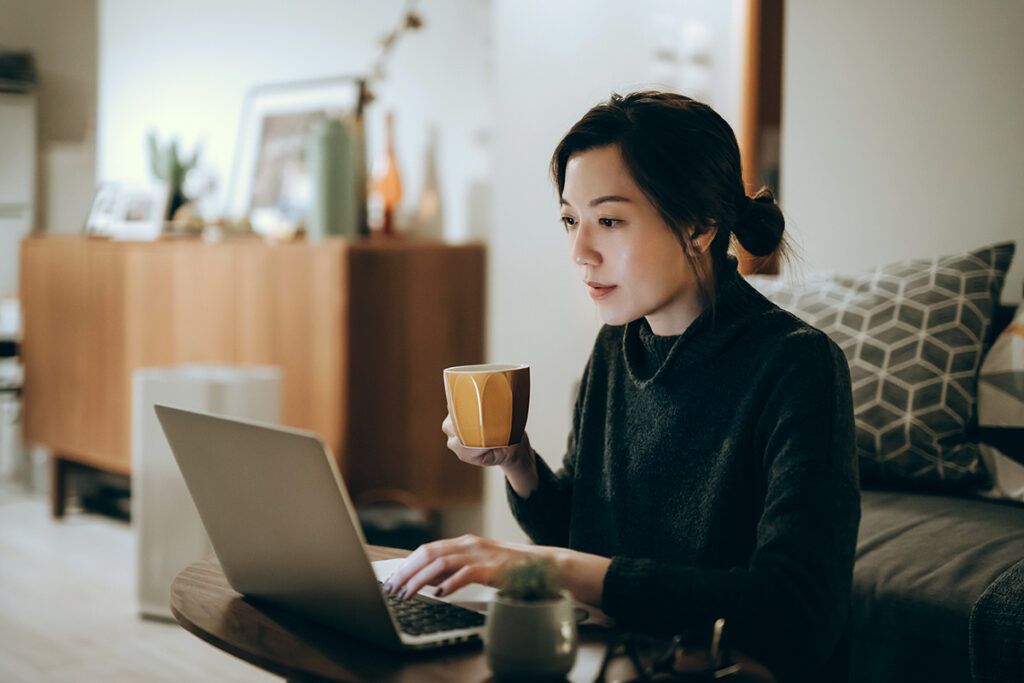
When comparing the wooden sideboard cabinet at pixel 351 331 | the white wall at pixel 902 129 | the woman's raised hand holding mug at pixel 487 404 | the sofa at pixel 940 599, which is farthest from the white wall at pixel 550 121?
the woman's raised hand holding mug at pixel 487 404

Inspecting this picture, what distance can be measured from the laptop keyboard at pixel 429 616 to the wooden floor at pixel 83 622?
1.76 meters

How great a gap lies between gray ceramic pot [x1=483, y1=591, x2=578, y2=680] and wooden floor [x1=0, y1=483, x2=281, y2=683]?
1.98 m

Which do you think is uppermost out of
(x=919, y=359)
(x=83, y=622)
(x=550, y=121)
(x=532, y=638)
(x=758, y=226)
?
(x=550, y=121)

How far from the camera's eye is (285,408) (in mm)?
3670

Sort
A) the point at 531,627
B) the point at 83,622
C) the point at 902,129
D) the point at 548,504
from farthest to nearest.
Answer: the point at 83,622, the point at 902,129, the point at 548,504, the point at 531,627

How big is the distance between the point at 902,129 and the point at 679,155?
5.25 ft

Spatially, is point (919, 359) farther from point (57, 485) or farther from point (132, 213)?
point (57, 485)

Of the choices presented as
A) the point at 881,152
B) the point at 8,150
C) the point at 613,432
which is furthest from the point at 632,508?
the point at 8,150

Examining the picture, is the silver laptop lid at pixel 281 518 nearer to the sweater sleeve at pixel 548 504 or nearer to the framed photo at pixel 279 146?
the sweater sleeve at pixel 548 504

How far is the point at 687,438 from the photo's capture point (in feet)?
4.05

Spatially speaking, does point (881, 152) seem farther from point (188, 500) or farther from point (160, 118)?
point (160, 118)

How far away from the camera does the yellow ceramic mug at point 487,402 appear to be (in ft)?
3.63

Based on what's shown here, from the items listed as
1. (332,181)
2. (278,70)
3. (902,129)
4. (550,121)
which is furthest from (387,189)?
(902,129)

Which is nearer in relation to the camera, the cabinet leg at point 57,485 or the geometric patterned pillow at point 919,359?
the geometric patterned pillow at point 919,359
